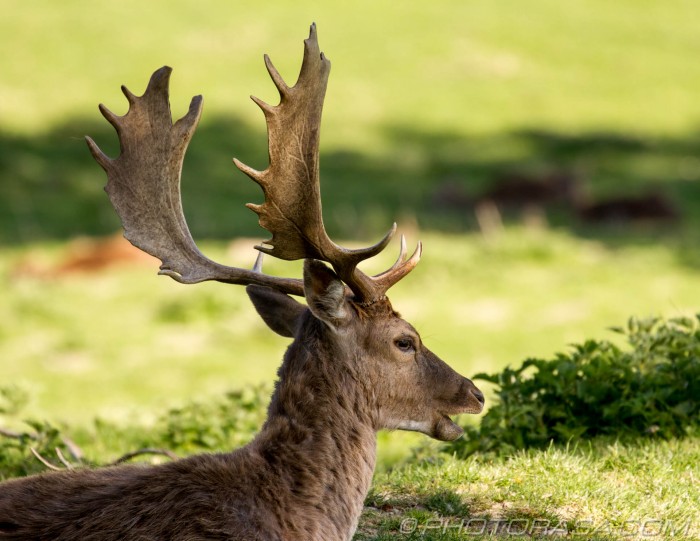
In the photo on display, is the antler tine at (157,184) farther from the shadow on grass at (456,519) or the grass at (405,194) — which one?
the grass at (405,194)

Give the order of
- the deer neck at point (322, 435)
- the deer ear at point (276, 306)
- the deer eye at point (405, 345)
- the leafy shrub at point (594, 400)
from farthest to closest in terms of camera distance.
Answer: the leafy shrub at point (594, 400), the deer ear at point (276, 306), the deer eye at point (405, 345), the deer neck at point (322, 435)

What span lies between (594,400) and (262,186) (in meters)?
3.48

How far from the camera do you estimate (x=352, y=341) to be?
558 centimetres

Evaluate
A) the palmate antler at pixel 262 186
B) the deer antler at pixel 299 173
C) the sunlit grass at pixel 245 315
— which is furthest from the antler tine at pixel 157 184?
the sunlit grass at pixel 245 315

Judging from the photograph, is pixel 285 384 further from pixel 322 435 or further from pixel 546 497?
pixel 546 497

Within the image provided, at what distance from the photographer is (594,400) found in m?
7.91

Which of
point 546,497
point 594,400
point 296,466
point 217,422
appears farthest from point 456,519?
point 217,422

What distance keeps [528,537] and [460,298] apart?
41.9ft

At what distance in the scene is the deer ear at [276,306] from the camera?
5.97 meters

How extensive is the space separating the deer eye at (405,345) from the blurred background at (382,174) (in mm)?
5469

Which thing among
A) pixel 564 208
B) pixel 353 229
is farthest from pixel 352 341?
pixel 564 208

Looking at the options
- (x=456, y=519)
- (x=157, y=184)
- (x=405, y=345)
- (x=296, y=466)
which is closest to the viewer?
(x=296, y=466)

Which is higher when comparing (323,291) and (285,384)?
(323,291)

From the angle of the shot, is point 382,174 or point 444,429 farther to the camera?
point 382,174
